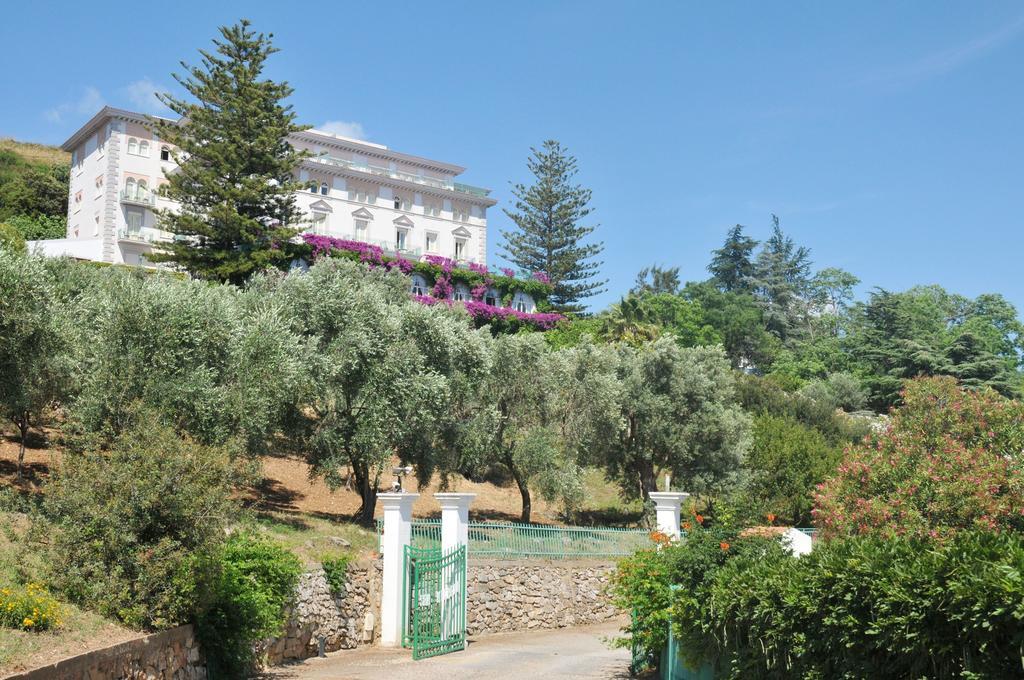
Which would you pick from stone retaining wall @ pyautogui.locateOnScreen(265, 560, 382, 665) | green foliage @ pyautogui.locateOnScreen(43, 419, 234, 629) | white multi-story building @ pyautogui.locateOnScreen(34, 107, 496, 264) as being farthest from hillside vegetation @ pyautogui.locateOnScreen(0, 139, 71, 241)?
green foliage @ pyautogui.locateOnScreen(43, 419, 234, 629)

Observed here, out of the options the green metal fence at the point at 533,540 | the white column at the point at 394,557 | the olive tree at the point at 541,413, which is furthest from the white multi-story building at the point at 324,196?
the white column at the point at 394,557

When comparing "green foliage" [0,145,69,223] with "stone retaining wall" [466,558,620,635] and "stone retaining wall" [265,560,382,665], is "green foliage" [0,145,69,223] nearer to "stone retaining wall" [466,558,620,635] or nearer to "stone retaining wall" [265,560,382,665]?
"stone retaining wall" [466,558,620,635]

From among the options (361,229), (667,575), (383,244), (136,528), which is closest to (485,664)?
(667,575)

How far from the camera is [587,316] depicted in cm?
7431

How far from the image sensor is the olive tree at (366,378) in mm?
26516

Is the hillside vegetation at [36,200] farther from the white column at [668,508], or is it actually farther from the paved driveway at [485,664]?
the white column at [668,508]

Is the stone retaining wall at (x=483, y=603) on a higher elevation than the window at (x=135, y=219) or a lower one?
lower

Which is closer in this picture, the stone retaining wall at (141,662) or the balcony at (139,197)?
the stone retaining wall at (141,662)

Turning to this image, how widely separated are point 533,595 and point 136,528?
497 inches

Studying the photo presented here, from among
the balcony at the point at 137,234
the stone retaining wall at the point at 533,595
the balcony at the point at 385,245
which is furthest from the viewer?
the balcony at the point at 385,245

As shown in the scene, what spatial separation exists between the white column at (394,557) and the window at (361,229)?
5082cm

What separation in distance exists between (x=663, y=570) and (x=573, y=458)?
21223 mm

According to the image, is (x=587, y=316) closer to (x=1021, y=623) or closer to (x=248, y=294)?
(x=248, y=294)

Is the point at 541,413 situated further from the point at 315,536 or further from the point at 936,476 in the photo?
the point at 936,476
